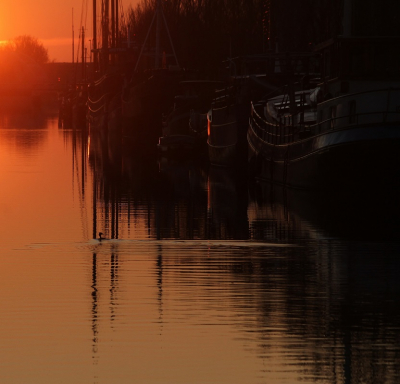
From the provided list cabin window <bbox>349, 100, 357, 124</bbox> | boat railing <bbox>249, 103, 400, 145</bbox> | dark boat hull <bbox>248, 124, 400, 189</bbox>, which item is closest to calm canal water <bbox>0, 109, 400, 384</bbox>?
dark boat hull <bbox>248, 124, 400, 189</bbox>

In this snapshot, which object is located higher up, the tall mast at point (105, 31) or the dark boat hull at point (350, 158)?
the tall mast at point (105, 31)

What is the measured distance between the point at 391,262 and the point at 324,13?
5739 cm

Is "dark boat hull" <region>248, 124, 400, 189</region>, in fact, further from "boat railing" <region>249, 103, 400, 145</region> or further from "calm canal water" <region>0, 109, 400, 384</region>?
"calm canal water" <region>0, 109, 400, 384</region>

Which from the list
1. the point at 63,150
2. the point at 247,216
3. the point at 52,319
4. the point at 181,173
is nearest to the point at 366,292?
the point at 52,319

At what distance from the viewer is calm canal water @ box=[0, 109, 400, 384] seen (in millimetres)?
10234

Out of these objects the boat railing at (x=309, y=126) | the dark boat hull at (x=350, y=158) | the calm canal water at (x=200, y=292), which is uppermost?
the boat railing at (x=309, y=126)

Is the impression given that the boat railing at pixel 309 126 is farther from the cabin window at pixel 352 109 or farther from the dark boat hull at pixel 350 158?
the dark boat hull at pixel 350 158

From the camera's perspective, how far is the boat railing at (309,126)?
2847cm

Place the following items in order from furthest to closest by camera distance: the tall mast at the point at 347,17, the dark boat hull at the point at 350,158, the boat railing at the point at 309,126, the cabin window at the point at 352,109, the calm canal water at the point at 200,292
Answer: the tall mast at the point at 347,17 < the cabin window at the point at 352,109 < the boat railing at the point at 309,126 < the dark boat hull at the point at 350,158 < the calm canal water at the point at 200,292

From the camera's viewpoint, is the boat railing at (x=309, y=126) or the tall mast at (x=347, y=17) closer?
the boat railing at (x=309, y=126)

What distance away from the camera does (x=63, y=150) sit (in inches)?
2450

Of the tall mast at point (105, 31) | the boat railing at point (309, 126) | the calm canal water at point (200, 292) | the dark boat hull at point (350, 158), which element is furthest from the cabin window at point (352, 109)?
the tall mast at point (105, 31)

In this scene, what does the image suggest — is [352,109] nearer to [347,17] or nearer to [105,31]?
[347,17]

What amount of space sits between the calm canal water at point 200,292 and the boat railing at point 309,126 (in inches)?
80.5
